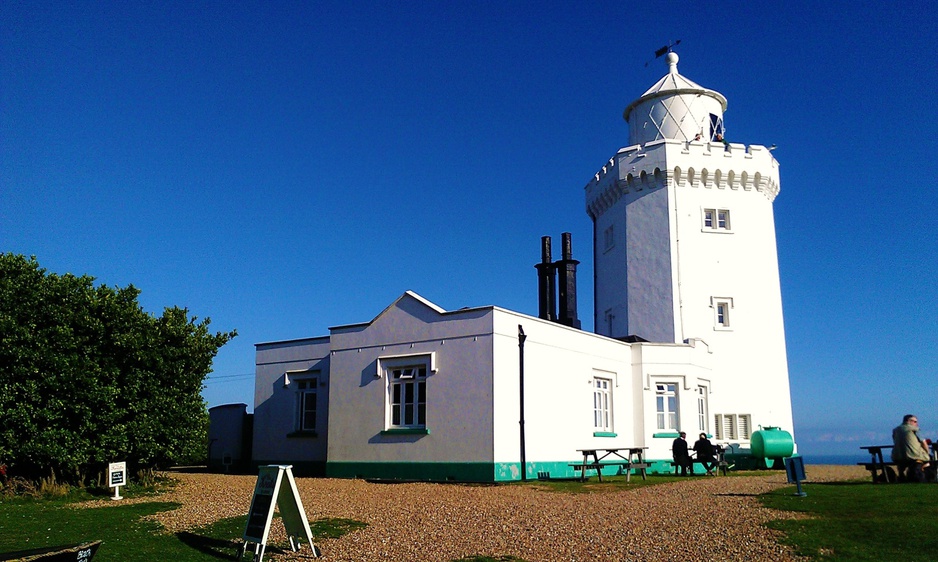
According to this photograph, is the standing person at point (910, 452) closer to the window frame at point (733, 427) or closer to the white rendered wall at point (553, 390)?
the white rendered wall at point (553, 390)

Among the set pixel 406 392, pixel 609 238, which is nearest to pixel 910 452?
pixel 406 392

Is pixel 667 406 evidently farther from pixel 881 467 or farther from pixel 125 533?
pixel 125 533

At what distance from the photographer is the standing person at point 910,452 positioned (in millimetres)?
13461

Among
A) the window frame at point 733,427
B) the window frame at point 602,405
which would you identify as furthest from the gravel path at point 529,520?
the window frame at point 733,427

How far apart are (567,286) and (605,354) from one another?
16.9ft

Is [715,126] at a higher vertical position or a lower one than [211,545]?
higher

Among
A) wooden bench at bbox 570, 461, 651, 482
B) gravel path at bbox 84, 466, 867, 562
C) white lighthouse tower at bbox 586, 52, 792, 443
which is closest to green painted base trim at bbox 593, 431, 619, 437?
wooden bench at bbox 570, 461, 651, 482

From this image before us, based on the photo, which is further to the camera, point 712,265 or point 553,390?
point 712,265

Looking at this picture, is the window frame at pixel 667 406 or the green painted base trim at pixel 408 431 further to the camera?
the window frame at pixel 667 406

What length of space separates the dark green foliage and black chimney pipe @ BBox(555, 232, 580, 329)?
522 inches

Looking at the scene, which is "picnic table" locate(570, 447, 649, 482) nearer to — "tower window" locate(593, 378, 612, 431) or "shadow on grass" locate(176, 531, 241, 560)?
"tower window" locate(593, 378, 612, 431)

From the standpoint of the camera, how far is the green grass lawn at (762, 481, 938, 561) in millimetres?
8336

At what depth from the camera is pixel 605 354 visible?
22.0 m

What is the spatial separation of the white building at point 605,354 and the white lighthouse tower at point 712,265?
0.05 metres
